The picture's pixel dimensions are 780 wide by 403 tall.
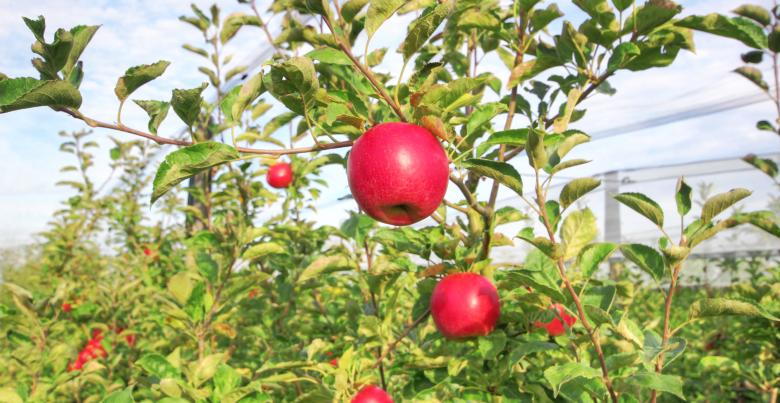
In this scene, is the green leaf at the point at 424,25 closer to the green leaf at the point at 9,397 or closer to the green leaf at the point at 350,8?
the green leaf at the point at 350,8

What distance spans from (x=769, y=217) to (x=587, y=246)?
39 cm

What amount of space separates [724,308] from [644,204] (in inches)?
8.8

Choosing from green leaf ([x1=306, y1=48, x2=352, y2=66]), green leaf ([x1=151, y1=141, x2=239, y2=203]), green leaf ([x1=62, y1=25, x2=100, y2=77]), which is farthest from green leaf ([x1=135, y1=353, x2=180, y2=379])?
green leaf ([x1=306, y1=48, x2=352, y2=66])

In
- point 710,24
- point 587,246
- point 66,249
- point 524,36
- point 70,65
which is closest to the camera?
point 70,65

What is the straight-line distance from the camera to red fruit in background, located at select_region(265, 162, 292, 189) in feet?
8.58

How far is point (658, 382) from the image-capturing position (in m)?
0.83

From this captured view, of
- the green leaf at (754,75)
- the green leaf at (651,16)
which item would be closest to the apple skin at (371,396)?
the green leaf at (651,16)

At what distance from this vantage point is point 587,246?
1.12 meters

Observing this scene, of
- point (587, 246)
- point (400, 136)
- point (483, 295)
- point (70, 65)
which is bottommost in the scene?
point (483, 295)

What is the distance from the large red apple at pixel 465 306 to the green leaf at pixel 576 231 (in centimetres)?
23

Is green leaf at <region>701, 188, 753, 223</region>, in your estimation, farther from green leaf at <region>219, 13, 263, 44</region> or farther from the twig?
green leaf at <region>219, 13, 263, 44</region>

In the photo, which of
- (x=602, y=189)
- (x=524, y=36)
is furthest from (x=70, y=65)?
(x=602, y=189)

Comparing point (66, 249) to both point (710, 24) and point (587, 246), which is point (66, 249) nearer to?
point (587, 246)

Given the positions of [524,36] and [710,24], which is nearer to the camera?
[710,24]
